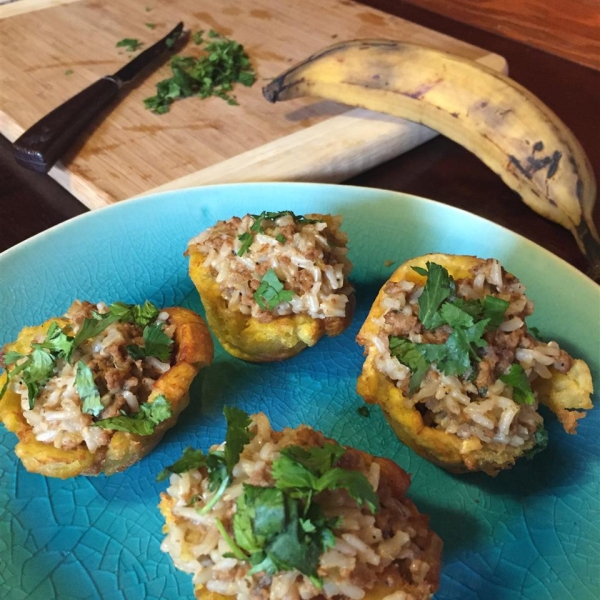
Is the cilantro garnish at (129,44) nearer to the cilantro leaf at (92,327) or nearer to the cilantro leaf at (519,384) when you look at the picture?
the cilantro leaf at (92,327)

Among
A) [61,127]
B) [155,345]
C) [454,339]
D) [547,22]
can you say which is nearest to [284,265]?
[155,345]

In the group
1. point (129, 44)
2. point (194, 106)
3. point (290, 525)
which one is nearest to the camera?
point (290, 525)

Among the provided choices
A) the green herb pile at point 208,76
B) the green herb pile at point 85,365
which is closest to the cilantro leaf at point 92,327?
the green herb pile at point 85,365

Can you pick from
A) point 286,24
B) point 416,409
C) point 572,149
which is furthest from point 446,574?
point 286,24

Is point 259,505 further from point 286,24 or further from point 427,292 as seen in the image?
point 286,24

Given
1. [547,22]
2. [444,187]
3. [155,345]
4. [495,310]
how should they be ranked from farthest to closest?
[547,22], [444,187], [155,345], [495,310]

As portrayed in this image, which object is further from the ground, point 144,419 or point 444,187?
point 144,419

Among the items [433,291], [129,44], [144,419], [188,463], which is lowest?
[144,419]

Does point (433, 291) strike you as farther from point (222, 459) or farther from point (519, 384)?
point (222, 459)

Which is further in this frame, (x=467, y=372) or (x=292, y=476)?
(x=467, y=372)
